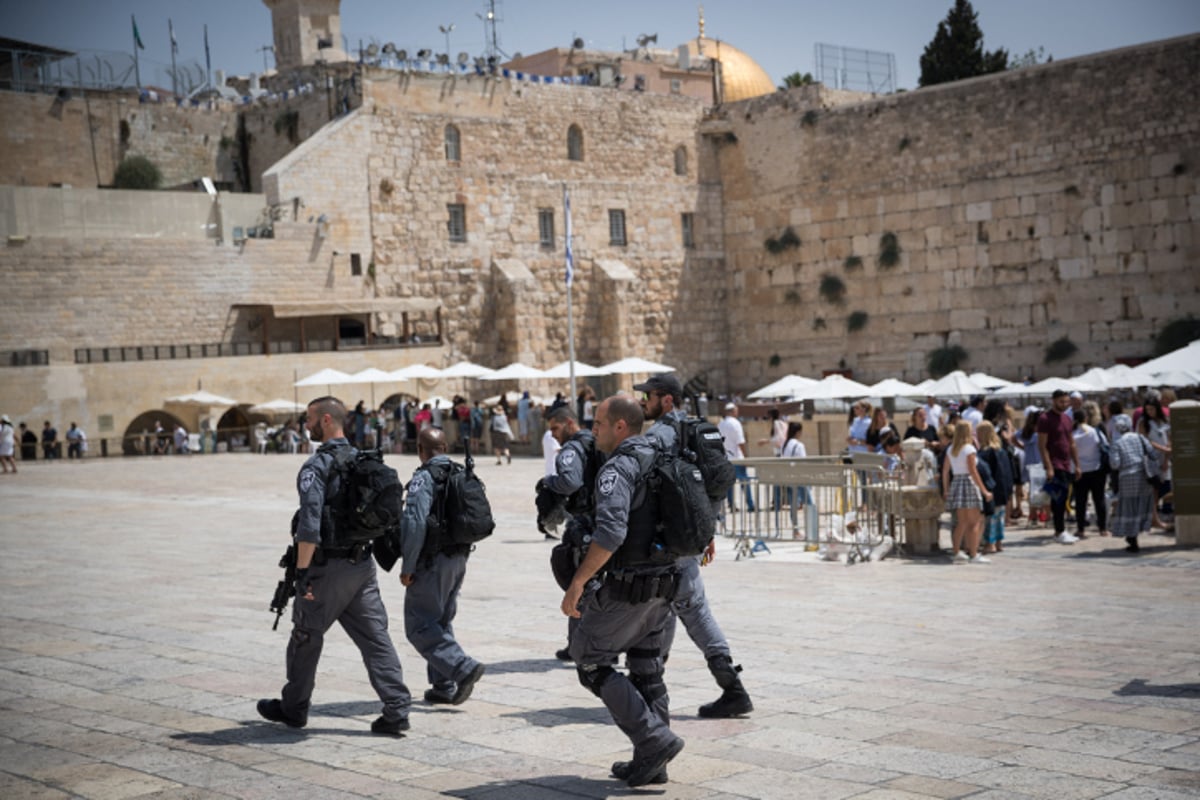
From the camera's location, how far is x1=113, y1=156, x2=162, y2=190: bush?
3478 cm

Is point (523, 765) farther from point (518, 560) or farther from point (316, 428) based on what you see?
point (518, 560)

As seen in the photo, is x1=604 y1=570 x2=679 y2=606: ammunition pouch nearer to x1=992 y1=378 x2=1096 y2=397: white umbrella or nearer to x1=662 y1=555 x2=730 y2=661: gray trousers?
x1=662 y1=555 x2=730 y2=661: gray trousers

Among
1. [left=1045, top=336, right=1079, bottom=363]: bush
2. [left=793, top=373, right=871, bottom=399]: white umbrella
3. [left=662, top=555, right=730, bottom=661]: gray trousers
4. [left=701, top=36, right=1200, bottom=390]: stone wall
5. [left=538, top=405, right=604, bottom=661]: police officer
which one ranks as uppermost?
[left=701, top=36, right=1200, bottom=390]: stone wall

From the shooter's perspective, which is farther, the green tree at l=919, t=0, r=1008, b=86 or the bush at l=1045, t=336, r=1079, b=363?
the green tree at l=919, t=0, r=1008, b=86

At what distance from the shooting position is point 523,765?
211 inches

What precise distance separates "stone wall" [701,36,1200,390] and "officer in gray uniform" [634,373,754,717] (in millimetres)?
24840

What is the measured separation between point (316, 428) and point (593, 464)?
3.81ft

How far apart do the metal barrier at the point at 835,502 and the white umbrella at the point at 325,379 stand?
16162 millimetres

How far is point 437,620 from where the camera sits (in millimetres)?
6441

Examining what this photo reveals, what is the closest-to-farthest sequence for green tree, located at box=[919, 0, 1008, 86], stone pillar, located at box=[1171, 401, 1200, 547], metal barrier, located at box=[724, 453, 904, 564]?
stone pillar, located at box=[1171, 401, 1200, 547], metal barrier, located at box=[724, 453, 904, 564], green tree, located at box=[919, 0, 1008, 86]

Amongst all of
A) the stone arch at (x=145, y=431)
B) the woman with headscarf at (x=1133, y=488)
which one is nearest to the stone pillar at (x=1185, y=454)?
the woman with headscarf at (x=1133, y=488)

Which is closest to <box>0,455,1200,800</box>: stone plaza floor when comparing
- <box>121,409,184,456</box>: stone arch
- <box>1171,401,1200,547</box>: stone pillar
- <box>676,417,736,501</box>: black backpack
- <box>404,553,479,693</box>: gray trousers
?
<box>404,553,479,693</box>: gray trousers

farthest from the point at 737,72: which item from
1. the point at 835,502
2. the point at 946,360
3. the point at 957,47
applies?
the point at 835,502

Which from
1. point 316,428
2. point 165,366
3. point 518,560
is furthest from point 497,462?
point 316,428
